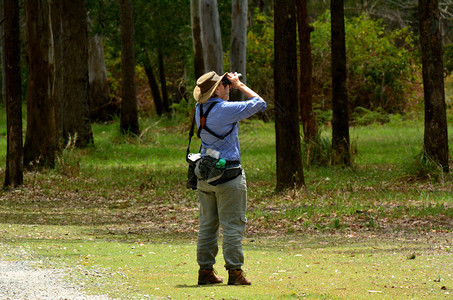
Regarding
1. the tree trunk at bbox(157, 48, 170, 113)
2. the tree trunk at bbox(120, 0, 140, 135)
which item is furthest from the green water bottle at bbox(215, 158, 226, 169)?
the tree trunk at bbox(157, 48, 170, 113)

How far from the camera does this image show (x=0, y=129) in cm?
3509

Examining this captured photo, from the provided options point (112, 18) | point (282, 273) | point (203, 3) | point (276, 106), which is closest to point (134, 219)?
point (276, 106)

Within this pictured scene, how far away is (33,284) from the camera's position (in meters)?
7.02

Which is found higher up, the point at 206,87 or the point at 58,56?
the point at 58,56

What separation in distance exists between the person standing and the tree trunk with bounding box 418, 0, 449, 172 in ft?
32.5

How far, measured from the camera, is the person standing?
7090 mm

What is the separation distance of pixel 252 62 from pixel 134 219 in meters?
23.1

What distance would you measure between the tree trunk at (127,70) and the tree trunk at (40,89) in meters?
8.31

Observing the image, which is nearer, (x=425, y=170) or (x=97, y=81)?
(x=425, y=170)

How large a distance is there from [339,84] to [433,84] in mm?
3025

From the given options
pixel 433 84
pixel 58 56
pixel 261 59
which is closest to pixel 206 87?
pixel 433 84

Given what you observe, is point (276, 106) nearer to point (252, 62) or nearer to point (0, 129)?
point (252, 62)

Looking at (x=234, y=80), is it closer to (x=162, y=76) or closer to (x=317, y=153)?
(x=317, y=153)

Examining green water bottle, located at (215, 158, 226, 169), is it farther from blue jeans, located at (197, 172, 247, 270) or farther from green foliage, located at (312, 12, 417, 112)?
green foliage, located at (312, 12, 417, 112)
